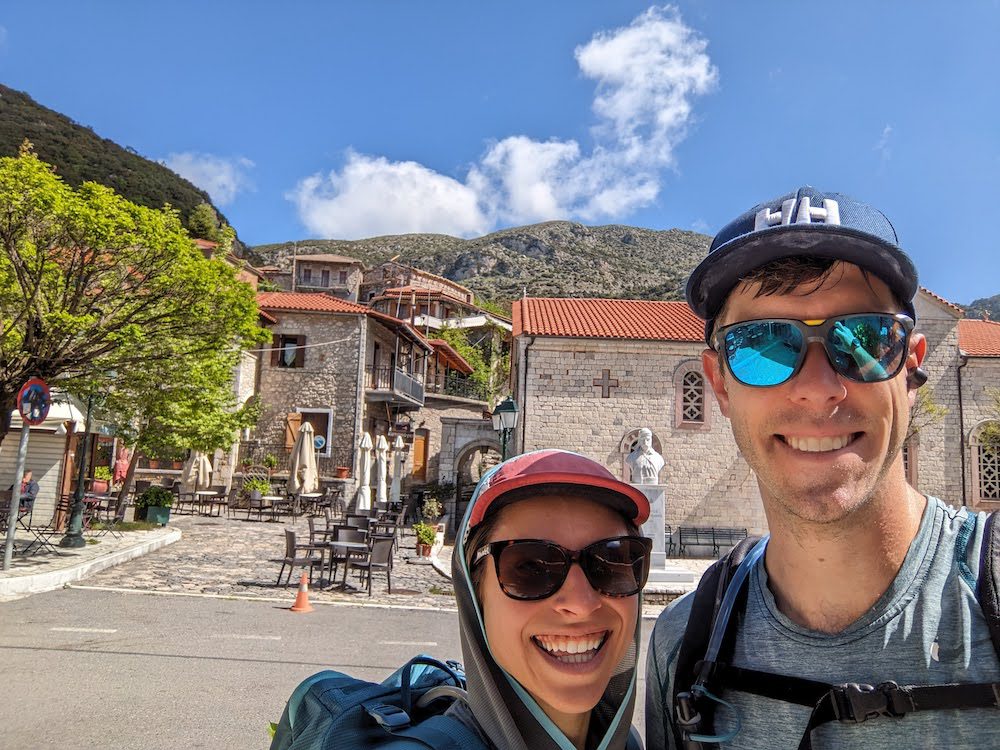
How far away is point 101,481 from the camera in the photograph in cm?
2275

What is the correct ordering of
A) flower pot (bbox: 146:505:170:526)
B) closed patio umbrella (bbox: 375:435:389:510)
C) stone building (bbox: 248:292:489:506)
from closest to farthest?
1. flower pot (bbox: 146:505:170:526)
2. closed patio umbrella (bbox: 375:435:389:510)
3. stone building (bbox: 248:292:489:506)

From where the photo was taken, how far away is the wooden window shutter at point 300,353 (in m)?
28.3

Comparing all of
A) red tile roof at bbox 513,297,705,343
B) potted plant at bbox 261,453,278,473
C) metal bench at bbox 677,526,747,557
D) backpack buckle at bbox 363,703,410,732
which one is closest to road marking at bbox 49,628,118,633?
backpack buckle at bbox 363,703,410,732

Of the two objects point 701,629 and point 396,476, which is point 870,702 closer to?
point 701,629

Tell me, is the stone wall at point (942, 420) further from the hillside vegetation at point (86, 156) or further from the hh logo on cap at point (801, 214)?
the hillside vegetation at point (86, 156)

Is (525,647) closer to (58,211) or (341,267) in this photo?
(58,211)

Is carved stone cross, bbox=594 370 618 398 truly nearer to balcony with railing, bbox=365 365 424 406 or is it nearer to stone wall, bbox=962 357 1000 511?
stone wall, bbox=962 357 1000 511

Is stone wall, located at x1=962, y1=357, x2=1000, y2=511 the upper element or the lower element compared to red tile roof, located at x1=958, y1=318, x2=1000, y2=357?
lower

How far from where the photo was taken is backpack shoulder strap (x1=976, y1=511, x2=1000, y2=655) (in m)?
1.11

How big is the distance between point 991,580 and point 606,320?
21012 millimetres

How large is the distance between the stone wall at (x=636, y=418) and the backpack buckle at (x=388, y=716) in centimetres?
1846

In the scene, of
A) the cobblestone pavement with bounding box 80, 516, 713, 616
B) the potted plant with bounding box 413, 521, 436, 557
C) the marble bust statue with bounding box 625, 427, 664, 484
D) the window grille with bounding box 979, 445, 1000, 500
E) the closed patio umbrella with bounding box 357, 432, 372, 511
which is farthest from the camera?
the window grille with bounding box 979, 445, 1000, 500

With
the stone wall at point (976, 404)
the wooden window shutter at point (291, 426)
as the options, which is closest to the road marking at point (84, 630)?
the wooden window shutter at point (291, 426)

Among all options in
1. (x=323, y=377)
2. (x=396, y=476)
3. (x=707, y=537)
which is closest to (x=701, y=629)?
(x=707, y=537)
